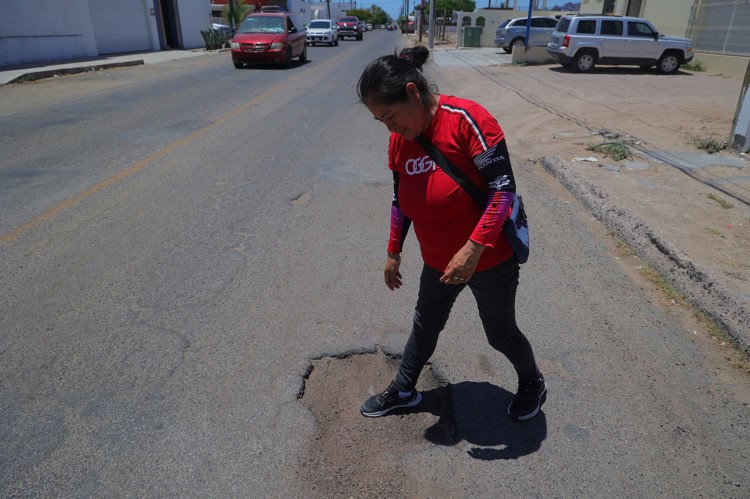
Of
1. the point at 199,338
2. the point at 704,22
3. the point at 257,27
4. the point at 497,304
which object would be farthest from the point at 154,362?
the point at 704,22

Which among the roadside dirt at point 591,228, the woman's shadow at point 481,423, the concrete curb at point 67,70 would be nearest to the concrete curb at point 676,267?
the roadside dirt at point 591,228

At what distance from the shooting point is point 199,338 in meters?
3.24

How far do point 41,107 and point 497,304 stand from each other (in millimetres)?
11743

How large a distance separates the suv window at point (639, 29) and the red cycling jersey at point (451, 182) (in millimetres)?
19654

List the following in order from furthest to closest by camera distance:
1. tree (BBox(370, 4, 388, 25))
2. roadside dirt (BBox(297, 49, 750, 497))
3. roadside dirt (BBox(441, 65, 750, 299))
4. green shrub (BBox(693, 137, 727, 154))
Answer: tree (BBox(370, 4, 388, 25))
green shrub (BBox(693, 137, 727, 154))
roadside dirt (BBox(441, 65, 750, 299))
roadside dirt (BBox(297, 49, 750, 497))

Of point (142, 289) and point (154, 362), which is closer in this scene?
point (154, 362)

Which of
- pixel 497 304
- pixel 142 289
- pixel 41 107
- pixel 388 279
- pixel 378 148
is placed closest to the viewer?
pixel 497 304

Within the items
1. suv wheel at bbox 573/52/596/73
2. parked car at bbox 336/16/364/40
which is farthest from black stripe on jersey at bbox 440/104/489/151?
parked car at bbox 336/16/364/40

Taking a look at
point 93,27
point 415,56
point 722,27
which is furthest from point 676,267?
point 93,27

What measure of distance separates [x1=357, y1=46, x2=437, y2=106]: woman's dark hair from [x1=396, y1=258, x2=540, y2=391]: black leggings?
78cm

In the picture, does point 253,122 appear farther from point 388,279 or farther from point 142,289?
point 388,279

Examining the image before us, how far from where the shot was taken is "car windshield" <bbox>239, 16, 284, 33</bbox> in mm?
19469

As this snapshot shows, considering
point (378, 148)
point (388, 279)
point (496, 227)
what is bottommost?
point (378, 148)

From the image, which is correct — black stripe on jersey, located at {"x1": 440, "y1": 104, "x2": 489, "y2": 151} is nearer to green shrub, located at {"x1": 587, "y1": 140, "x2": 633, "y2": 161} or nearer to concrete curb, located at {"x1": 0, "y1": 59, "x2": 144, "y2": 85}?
green shrub, located at {"x1": 587, "y1": 140, "x2": 633, "y2": 161}
